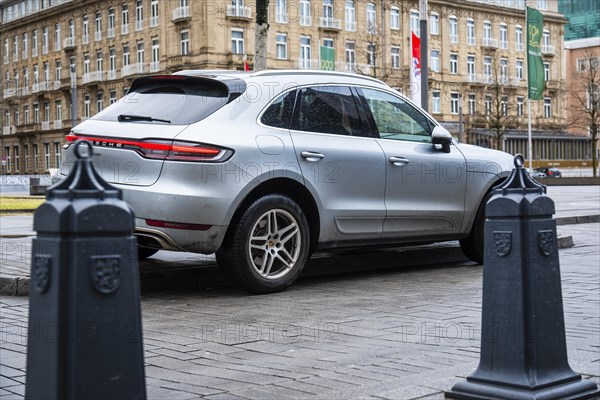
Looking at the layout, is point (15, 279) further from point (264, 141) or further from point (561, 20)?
point (561, 20)

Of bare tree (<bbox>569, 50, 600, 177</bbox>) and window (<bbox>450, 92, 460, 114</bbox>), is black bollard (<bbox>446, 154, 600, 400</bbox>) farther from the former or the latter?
window (<bbox>450, 92, 460, 114</bbox>)

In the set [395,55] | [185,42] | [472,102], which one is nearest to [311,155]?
[185,42]

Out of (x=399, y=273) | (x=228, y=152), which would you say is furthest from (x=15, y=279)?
(x=399, y=273)

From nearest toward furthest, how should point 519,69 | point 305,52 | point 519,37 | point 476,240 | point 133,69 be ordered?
point 476,240 → point 305,52 → point 133,69 → point 519,37 → point 519,69

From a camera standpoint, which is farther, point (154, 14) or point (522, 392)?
point (154, 14)

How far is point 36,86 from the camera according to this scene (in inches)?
3137

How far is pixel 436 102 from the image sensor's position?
74188 millimetres

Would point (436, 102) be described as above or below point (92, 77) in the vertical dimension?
below

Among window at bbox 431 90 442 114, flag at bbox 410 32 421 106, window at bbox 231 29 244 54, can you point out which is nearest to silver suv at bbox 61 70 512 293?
flag at bbox 410 32 421 106

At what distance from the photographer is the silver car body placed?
6871 millimetres

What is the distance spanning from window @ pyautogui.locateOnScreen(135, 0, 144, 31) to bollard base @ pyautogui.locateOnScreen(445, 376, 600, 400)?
65.1m

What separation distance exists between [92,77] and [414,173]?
6645 centimetres

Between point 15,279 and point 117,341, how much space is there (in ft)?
16.7

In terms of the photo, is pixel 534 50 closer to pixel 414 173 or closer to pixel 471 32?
pixel 414 173
